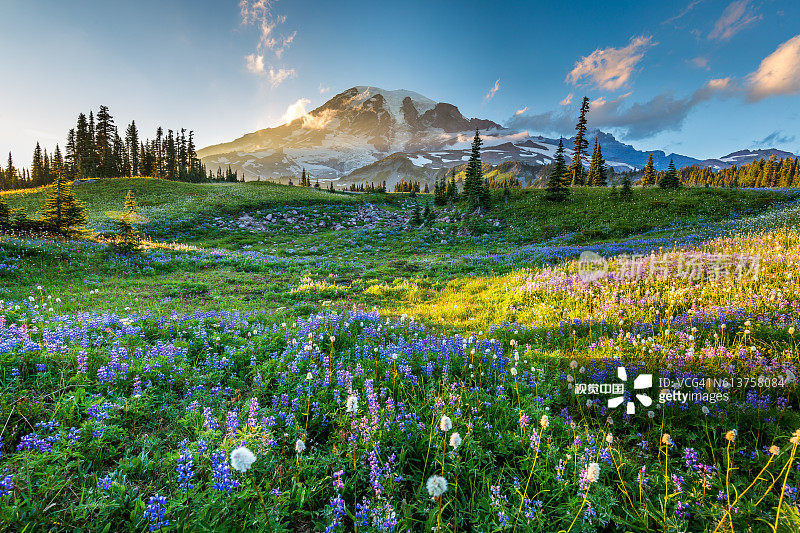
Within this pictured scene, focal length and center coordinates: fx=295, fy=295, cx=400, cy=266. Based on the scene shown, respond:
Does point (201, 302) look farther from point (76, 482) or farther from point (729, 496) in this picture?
point (729, 496)

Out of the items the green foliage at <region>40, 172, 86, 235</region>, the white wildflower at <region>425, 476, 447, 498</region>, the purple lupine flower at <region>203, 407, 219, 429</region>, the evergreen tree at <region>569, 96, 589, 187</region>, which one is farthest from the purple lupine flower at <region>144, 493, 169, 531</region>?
the evergreen tree at <region>569, 96, 589, 187</region>

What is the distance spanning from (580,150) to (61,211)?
73547 millimetres

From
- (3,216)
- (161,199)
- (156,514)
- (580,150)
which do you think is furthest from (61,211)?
(580,150)

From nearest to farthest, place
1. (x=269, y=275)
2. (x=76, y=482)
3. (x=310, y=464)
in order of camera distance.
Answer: (x=76, y=482) < (x=310, y=464) < (x=269, y=275)

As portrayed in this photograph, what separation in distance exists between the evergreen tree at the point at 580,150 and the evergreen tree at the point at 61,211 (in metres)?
66.3

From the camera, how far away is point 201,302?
32.9 feet

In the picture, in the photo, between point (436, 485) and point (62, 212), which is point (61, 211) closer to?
point (62, 212)

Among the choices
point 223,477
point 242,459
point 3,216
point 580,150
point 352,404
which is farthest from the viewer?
point 580,150

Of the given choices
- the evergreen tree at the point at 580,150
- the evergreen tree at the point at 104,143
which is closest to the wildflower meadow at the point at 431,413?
the evergreen tree at the point at 580,150

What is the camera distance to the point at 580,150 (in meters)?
59.2

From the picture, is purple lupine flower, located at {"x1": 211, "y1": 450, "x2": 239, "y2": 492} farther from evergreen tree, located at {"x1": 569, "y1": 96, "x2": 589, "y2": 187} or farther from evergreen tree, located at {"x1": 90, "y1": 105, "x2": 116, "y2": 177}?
evergreen tree, located at {"x1": 90, "y1": 105, "x2": 116, "y2": 177}

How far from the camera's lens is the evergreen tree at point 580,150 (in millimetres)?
57719

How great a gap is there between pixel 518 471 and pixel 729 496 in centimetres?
186

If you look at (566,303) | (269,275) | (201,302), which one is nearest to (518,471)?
(566,303)
